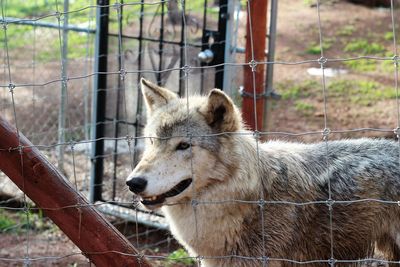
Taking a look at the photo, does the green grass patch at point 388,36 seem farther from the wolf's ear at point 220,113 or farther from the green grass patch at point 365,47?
the wolf's ear at point 220,113

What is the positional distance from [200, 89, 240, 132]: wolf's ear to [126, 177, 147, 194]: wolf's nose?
59 centimetres

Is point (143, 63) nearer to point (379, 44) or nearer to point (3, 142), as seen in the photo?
point (3, 142)

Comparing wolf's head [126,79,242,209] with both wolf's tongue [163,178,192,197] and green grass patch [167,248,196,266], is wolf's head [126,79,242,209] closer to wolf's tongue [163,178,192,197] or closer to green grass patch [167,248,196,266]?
wolf's tongue [163,178,192,197]

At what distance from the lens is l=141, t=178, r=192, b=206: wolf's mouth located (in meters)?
4.14

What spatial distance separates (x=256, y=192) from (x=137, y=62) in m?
3.21

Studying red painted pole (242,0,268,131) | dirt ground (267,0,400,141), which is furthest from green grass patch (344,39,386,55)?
red painted pole (242,0,268,131)

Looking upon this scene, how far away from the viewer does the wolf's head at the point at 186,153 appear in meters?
4.10

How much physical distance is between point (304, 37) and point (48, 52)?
4.62m

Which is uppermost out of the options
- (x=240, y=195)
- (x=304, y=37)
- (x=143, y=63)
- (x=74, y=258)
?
(x=304, y=37)

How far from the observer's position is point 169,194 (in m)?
4.20

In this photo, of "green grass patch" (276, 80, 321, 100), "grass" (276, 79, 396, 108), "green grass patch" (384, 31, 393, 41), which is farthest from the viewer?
"green grass patch" (384, 31, 393, 41)

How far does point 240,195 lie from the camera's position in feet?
14.1

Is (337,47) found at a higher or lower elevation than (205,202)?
higher

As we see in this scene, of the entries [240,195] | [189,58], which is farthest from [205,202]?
[189,58]
